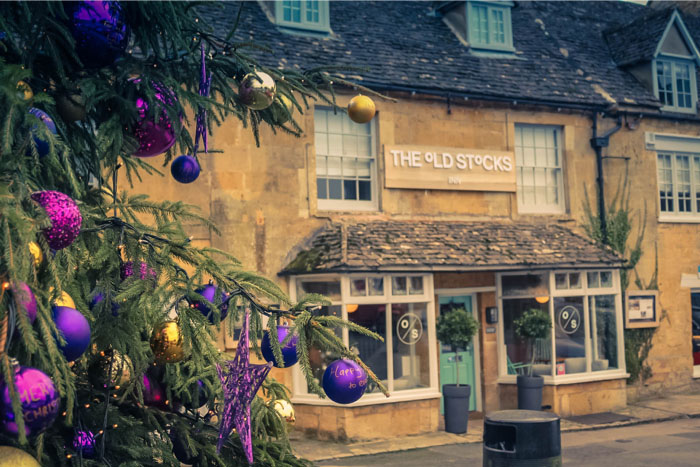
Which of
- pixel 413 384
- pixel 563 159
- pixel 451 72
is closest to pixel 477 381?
pixel 413 384

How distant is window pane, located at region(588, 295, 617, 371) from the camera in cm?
1493

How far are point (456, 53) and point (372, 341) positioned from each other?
235 inches

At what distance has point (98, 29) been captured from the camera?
3.73 m

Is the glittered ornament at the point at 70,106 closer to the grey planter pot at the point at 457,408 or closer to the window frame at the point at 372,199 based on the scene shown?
the window frame at the point at 372,199

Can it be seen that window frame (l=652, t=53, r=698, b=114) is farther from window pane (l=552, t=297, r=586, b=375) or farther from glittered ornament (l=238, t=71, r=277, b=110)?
glittered ornament (l=238, t=71, r=277, b=110)

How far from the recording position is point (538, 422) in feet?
22.1

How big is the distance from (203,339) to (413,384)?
9.88m

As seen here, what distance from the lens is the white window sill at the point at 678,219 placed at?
652 inches

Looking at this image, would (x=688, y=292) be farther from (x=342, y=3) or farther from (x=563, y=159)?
(x=342, y=3)

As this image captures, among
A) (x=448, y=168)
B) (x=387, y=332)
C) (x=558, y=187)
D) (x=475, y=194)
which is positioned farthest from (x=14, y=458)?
(x=558, y=187)

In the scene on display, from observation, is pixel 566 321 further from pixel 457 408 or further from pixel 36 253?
pixel 36 253

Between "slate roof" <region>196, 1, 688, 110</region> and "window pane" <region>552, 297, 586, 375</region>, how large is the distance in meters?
3.73

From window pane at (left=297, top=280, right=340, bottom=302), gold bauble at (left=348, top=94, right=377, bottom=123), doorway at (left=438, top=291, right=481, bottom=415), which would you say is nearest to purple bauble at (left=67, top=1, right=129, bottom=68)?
gold bauble at (left=348, top=94, right=377, bottom=123)

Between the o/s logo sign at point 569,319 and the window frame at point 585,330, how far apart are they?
0.47ft
